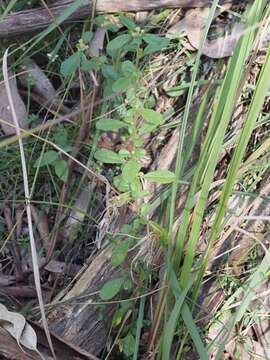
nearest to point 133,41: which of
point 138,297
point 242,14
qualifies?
point 242,14

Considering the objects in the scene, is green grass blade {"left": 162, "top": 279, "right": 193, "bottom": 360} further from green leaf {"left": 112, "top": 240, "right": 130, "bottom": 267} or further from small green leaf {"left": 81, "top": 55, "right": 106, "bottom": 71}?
small green leaf {"left": 81, "top": 55, "right": 106, "bottom": 71}

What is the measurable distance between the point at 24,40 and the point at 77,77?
210 millimetres

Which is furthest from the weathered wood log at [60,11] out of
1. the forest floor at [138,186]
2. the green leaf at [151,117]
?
the green leaf at [151,117]

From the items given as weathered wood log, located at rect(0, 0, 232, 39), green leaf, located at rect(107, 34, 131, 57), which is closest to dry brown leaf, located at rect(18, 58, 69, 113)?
weathered wood log, located at rect(0, 0, 232, 39)

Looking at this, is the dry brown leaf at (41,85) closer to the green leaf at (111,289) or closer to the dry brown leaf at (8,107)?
the dry brown leaf at (8,107)

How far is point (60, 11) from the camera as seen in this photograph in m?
1.87

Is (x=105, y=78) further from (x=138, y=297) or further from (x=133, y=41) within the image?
(x=138, y=297)

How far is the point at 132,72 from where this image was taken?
60.4 inches

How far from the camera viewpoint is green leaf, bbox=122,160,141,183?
4.64ft

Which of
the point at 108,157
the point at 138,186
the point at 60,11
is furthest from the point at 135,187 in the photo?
the point at 60,11

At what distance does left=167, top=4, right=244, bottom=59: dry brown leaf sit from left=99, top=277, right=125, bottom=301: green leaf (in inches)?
29.9

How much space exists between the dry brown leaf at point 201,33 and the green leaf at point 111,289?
2.49ft

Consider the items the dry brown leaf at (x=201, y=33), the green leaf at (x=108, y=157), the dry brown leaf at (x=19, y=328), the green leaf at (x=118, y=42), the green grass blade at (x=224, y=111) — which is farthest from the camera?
the dry brown leaf at (x=201, y=33)

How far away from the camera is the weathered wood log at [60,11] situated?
1.86 m
